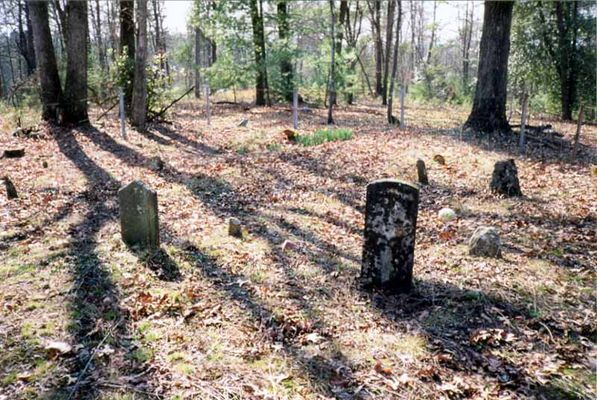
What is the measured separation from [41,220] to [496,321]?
6.00m

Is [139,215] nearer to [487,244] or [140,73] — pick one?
[487,244]

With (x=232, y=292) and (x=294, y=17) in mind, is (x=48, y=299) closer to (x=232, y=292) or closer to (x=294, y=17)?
(x=232, y=292)

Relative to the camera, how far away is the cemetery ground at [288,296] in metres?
3.03

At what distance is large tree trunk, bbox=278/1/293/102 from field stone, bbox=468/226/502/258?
1526 cm

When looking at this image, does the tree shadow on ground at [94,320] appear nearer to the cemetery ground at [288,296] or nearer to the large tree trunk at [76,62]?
the cemetery ground at [288,296]

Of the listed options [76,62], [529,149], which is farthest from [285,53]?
[529,149]

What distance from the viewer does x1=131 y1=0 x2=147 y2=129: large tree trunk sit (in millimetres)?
11484

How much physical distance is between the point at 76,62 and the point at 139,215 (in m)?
9.78

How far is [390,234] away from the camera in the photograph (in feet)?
13.7

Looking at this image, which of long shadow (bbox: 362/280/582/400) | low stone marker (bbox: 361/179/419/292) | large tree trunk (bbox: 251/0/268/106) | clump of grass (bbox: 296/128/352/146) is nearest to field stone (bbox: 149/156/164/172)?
clump of grass (bbox: 296/128/352/146)

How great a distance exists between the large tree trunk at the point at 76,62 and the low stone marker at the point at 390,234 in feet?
38.2

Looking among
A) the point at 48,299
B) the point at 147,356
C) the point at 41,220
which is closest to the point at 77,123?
the point at 41,220

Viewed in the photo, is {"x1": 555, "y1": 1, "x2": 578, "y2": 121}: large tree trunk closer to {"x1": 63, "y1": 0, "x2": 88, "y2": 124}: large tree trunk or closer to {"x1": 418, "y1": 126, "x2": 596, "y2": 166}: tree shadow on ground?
{"x1": 418, "y1": 126, "x2": 596, "y2": 166}: tree shadow on ground

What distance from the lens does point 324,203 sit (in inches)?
288
